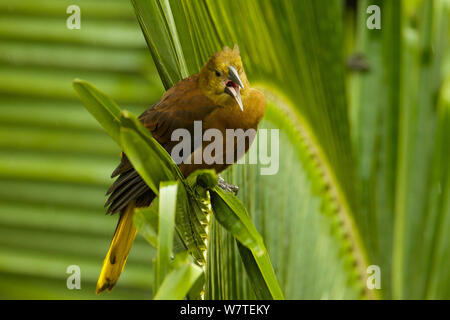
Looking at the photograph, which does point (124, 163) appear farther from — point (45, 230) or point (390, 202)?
point (45, 230)

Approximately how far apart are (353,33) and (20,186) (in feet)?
4.43

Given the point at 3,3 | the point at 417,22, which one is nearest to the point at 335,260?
the point at 417,22

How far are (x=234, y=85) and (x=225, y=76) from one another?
1.0 inches

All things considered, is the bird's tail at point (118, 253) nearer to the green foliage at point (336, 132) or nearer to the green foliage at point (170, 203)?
the green foliage at point (336, 132)

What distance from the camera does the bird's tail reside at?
0.89 meters

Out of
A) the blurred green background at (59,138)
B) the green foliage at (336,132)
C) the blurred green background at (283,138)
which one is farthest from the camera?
the blurred green background at (59,138)

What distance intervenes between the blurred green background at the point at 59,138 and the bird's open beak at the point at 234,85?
1297 millimetres

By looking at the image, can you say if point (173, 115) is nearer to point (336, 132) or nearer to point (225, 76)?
point (225, 76)

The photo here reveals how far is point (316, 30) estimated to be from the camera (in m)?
0.98

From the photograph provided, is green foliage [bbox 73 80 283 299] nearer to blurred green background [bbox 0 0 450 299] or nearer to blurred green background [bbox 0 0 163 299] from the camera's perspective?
blurred green background [bbox 0 0 450 299]

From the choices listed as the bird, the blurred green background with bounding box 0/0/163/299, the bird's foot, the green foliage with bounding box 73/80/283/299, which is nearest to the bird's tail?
the bird

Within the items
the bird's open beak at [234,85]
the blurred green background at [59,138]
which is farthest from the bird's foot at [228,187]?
the blurred green background at [59,138]

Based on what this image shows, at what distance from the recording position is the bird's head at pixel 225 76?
81cm

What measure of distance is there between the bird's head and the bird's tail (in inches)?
8.7
